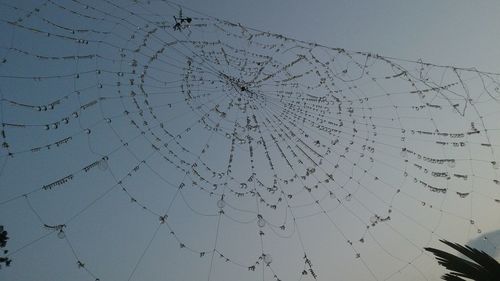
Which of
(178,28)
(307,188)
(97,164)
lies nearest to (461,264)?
(307,188)

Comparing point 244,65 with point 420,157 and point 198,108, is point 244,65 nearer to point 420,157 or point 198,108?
point 198,108

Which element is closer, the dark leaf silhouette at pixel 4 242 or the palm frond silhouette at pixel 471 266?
the palm frond silhouette at pixel 471 266

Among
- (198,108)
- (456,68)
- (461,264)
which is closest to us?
(461,264)

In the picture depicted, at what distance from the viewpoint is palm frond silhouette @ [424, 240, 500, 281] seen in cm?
694

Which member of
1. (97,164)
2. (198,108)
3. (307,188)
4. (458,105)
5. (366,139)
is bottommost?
(97,164)

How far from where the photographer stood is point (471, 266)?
7141mm

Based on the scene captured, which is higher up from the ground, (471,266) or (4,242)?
(471,266)

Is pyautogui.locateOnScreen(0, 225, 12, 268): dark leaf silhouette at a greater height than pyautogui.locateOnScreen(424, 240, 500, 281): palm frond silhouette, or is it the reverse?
pyautogui.locateOnScreen(424, 240, 500, 281): palm frond silhouette

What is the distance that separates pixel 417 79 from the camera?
47.3ft

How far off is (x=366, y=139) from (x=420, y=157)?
208 cm

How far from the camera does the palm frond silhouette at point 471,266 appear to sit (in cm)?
694

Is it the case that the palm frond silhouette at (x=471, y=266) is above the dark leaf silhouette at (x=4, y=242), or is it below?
above

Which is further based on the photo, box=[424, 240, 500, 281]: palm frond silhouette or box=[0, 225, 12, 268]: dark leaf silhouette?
box=[0, 225, 12, 268]: dark leaf silhouette

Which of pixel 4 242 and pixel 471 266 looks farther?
pixel 4 242
